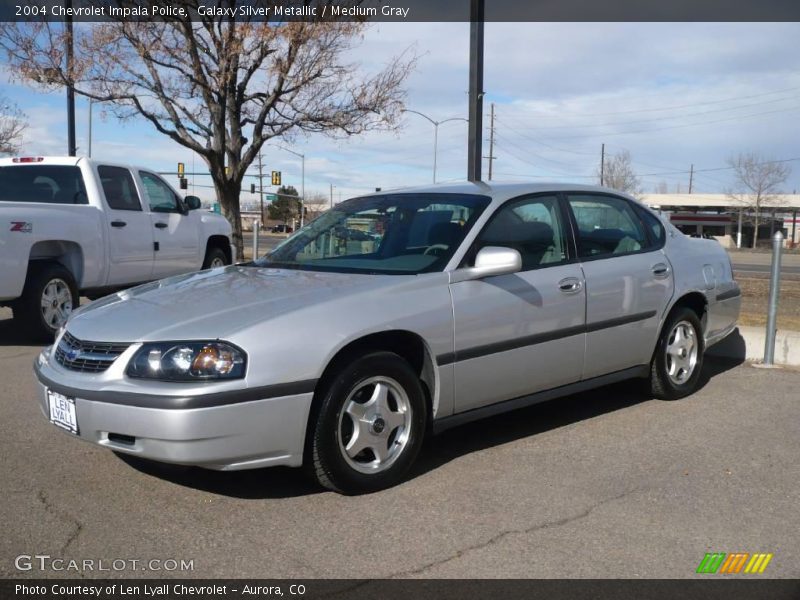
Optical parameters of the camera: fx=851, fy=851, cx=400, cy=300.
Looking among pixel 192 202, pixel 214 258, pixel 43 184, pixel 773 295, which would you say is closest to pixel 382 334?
pixel 773 295

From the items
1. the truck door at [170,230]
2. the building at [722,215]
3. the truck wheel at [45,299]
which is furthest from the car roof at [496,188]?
the building at [722,215]

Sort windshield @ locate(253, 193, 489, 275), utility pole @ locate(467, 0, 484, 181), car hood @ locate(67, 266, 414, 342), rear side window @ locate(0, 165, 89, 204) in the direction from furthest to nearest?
utility pole @ locate(467, 0, 484, 181) → rear side window @ locate(0, 165, 89, 204) → windshield @ locate(253, 193, 489, 275) → car hood @ locate(67, 266, 414, 342)

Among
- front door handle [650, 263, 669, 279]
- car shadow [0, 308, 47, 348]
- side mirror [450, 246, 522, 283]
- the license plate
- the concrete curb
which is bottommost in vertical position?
car shadow [0, 308, 47, 348]

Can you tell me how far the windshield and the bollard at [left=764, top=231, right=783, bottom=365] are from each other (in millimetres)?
3343

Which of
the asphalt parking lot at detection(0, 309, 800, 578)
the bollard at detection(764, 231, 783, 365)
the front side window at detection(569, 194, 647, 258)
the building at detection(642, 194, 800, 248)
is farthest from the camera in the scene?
the building at detection(642, 194, 800, 248)

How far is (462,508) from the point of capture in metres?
4.02

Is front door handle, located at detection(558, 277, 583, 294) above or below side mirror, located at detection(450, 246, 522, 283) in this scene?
below

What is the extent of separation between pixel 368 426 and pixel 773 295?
179 inches

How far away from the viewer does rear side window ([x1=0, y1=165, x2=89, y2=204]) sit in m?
9.13

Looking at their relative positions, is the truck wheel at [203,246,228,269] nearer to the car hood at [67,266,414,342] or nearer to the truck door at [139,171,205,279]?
the truck door at [139,171,205,279]

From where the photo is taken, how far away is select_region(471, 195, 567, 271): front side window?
4996mm

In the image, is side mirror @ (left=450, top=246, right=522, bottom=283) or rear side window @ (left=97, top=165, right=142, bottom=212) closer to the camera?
side mirror @ (left=450, top=246, right=522, bottom=283)

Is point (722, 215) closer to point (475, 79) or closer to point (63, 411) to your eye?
point (475, 79)

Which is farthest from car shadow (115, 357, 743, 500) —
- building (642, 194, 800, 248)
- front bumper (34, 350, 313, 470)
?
building (642, 194, 800, 248)
